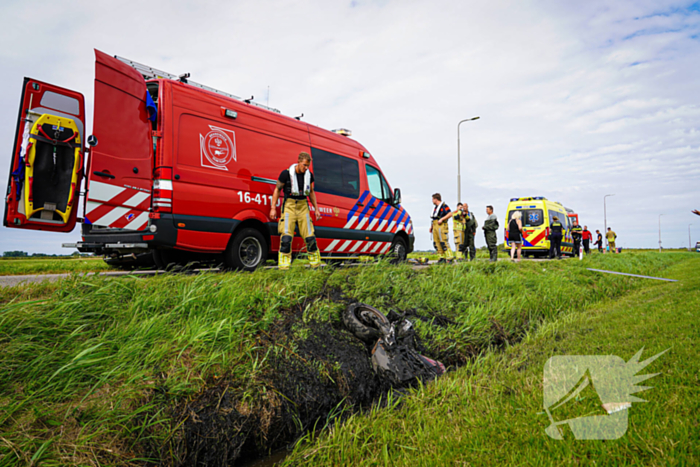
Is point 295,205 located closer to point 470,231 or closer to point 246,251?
point 246,251

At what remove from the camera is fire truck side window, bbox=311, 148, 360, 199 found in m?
7.19

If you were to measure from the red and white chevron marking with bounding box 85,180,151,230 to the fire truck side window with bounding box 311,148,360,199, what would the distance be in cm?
303

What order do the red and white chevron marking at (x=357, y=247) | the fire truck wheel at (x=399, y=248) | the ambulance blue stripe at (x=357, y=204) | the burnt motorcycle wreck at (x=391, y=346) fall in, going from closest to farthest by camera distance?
the burnt motorcycle wreck at (x=391, y=346)
the red and white chevron marking at (x=357, y=247)
the ambulance blue stripe at (x=357, y=204)
the fire truck wheel at (x=399, y=248)

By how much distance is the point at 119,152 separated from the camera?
4750 millimetres

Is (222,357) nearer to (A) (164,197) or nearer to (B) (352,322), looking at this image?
(B) (352,322)

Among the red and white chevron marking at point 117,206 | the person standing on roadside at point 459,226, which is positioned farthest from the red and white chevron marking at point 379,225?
the red and white chevron marking at point 117,206

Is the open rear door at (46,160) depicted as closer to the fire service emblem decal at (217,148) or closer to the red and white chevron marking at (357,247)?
the fire service emblem decal at (217,148)

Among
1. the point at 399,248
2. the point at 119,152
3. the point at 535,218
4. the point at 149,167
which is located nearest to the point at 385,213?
the point at 399,248

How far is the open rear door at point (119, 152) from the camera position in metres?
4.61

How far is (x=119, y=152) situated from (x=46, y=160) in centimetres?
77

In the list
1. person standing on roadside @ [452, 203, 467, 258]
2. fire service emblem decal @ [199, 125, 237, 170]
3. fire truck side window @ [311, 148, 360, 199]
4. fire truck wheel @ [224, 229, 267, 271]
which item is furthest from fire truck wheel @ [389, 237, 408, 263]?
fire service emblem decal @ [199, 125, 237, 170]


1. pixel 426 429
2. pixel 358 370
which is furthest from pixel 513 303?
pixel 426 429

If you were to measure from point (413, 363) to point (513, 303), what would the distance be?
2.87 m

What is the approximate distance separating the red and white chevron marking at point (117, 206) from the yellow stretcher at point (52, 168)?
0.32m
